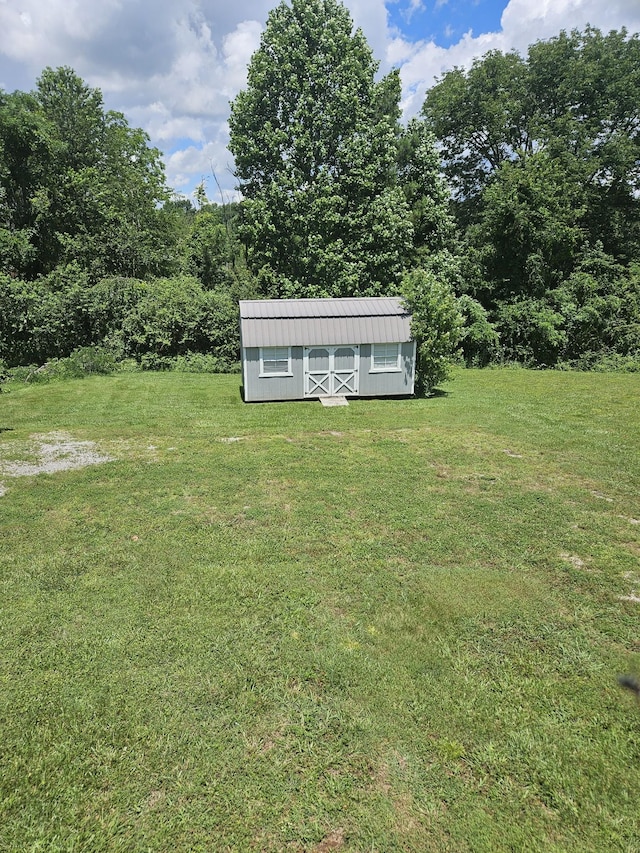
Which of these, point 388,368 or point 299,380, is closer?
point 299,380

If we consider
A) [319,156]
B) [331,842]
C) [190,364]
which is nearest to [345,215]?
[319,156]

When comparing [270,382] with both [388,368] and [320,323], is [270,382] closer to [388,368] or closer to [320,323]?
Result: [320,323]

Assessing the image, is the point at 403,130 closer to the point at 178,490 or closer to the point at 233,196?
the point at 233,196

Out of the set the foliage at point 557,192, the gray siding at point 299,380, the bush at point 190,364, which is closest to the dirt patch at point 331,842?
the gray siding at point 299,380

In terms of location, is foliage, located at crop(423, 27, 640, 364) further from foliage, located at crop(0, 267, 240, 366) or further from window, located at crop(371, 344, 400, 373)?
foliage, located at crop(0, 267, 240, 366)

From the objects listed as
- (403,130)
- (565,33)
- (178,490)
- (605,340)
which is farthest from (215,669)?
(565,33)

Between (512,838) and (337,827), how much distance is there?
3.38 feet

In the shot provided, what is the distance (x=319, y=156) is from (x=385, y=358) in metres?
13.4

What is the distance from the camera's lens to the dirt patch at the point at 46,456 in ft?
30.0

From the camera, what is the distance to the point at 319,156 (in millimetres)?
23609

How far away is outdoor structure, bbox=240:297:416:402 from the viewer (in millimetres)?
14711

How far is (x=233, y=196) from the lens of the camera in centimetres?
2753

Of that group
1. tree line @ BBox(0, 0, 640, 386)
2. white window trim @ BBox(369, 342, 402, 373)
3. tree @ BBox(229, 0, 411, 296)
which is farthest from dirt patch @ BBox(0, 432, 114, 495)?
tree @ BBox(229, 0, 411, 296)

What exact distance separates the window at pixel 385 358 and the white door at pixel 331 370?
20.5 inches
